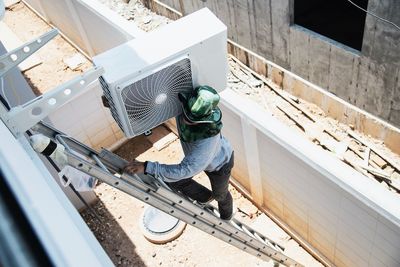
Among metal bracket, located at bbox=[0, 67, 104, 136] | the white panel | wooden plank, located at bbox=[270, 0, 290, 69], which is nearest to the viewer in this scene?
the white panel

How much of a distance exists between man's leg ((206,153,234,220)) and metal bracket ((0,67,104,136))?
192 centimetres

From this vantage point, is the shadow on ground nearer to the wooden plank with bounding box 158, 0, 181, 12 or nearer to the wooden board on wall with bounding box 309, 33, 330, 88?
the wooden board on wall with bounding box 309, 33, 330, 88

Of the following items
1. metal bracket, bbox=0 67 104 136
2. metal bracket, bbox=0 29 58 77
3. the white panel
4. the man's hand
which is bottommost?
the man's hand

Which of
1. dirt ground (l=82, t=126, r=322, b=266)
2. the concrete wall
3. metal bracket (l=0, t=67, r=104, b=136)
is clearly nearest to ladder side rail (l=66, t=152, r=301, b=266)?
metal bracket (l=0, t=67, r=104, b=136)

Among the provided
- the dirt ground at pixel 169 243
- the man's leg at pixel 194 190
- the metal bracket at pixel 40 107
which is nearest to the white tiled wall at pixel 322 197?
the dirt ground at pixel 169 243

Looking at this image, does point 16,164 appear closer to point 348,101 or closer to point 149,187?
point 149,187

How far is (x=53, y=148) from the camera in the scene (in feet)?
8.37

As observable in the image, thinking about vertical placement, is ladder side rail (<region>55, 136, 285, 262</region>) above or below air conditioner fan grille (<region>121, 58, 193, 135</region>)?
below

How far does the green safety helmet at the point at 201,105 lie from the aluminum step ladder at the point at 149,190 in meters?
0.63

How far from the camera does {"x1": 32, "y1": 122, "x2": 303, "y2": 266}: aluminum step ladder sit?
9.36 feet

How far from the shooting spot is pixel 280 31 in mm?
7988

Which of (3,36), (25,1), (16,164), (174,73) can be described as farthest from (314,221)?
(25,1)

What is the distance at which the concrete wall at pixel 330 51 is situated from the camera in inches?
245

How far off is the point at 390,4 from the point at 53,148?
5.11 metres
